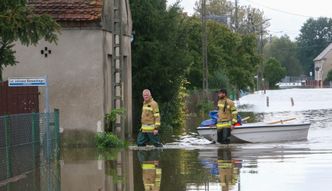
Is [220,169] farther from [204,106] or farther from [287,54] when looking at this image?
[287,54]

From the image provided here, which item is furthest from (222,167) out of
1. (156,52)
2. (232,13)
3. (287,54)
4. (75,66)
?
(287,54)

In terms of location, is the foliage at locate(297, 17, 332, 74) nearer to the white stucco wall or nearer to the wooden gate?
the white stucco wall

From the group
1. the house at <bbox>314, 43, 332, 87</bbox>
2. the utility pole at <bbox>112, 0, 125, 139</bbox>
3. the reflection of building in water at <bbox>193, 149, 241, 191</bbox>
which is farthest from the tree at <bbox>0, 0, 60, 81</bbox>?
the house at <bbox>314, 43, 332, 87</bbox>

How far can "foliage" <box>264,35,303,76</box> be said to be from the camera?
17650cm

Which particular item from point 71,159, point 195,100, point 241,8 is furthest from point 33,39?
point 241,8

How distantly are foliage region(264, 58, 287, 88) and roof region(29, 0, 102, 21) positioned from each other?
117m

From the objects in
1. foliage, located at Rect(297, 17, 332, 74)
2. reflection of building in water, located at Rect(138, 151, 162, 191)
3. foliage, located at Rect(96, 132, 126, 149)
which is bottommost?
reflection of building in water, located at Rect(138, 151, 162, 191)

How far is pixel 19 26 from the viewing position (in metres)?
13.4

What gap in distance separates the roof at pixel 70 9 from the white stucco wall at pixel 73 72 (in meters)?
0.44

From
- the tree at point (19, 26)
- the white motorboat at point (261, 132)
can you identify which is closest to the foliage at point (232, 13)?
the white motorboat at point (261, 132)

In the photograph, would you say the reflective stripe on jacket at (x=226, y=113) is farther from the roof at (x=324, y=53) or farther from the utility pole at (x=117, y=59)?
the roof at (x=324, y=53)

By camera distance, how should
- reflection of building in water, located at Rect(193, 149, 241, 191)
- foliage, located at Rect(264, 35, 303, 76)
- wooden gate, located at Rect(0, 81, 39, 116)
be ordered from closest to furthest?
reflection of building in water, located at Rect(193, 149, 241, 191) → wooden gate, located at Rect(0, 81, 39, 116) → foliage, located at Rect(264, 35, 303, 76)

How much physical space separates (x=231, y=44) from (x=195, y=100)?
17.9 metres

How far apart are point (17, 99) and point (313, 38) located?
6111 inches
